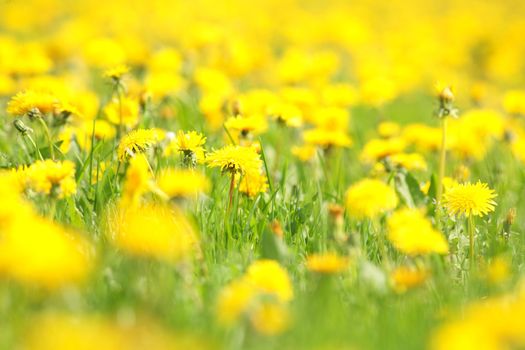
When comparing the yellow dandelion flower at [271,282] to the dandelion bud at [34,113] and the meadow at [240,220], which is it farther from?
the dandelion bud at [34,113]

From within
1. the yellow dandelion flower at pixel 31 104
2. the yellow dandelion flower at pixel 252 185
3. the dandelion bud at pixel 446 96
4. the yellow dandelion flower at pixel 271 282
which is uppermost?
the dandelion bud at pixel 446 96

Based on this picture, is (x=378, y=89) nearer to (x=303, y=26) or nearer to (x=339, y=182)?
(x=339, y=182)


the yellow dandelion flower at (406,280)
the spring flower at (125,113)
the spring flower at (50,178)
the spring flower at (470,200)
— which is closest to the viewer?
the yellow dandelion flower at (406,280)

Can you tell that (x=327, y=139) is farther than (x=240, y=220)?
Yes

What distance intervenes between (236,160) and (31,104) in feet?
2.58

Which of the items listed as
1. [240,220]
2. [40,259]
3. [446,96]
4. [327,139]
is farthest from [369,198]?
[327,139]

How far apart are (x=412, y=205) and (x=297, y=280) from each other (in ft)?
3.22

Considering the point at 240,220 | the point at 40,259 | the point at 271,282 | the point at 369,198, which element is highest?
the point at 40,259

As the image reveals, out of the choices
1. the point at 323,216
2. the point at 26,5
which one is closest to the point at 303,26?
the point at 26,5

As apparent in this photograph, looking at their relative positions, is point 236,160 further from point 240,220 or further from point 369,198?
point 369,198

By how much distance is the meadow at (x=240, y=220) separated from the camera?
1365 millimetres

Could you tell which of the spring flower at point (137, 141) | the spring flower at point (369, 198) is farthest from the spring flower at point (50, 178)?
the spring flower at point (369, 198)

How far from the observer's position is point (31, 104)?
2475 mm

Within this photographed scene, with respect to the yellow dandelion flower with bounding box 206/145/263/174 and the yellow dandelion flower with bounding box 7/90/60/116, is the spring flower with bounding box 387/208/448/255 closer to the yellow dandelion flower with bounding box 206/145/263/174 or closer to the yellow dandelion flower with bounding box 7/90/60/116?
the yellow dandelion flower with bounding box 206/145/263/174
